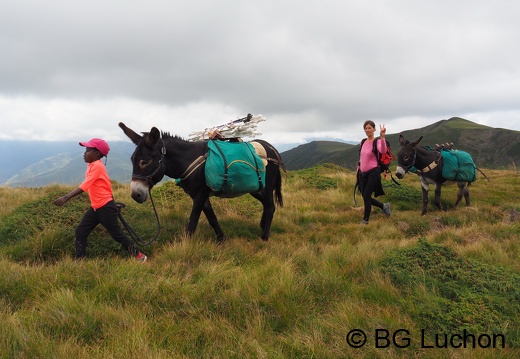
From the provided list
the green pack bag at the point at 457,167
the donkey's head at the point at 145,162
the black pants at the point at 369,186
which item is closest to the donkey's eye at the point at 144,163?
the donkey's head at the point at 145,162

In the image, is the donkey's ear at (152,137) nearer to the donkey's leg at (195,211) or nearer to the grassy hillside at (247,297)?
the donkey's leg at (195,211)

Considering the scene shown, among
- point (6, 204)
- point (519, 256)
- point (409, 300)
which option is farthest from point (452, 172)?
point (6, 204)

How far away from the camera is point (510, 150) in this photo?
97.9m

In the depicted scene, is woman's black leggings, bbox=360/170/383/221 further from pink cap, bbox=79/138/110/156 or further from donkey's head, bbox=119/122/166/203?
pink cap, bbox=79/138/110/156

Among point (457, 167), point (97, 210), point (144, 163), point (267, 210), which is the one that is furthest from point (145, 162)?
point (457, 167)

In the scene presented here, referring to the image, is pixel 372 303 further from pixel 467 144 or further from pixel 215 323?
pixel 467 144

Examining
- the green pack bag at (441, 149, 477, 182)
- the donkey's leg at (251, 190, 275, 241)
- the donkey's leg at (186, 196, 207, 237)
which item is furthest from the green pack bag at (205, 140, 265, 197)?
the green pack bag at (441, 149, 477, 182)

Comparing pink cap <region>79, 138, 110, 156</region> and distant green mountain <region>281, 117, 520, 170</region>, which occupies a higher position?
distant green mountain <region>281, 117, 520, 170</region>

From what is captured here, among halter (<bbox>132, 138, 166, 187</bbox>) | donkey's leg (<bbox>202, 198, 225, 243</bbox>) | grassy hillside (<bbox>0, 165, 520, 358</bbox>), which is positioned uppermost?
halter (<bbox>132, 138, 166, 187</bbox>)

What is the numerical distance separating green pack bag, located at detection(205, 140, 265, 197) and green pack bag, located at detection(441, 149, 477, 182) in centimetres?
636

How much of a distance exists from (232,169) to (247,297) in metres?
2.74

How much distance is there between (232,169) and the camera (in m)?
5.57

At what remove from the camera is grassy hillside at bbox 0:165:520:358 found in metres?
2.53

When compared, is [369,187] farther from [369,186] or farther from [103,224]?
[103,224]
